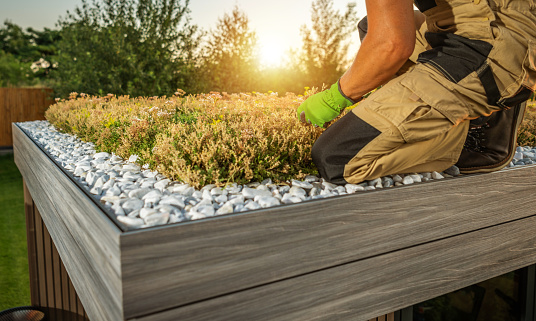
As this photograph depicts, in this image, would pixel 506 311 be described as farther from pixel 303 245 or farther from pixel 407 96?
pixel 303 245

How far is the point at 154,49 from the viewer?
11086 mm

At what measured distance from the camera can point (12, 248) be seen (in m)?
6.95

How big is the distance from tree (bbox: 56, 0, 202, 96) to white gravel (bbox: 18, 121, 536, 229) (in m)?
8.49

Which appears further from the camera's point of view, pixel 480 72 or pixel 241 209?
pixel 480 72

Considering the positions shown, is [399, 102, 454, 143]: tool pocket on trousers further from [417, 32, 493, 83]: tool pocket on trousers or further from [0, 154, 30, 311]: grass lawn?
[0, 154, 30, 311]: grass lawn

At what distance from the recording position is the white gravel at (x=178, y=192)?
155 centimetres

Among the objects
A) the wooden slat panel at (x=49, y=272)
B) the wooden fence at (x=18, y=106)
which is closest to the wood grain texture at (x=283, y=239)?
the wooden slat panel at (x=49, y=272)

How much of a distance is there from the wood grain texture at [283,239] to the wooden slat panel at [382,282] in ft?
0.13

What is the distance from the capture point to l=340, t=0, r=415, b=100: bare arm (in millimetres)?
1773

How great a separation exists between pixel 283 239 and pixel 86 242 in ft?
2.66

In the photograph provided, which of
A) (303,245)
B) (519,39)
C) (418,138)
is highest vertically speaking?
(519,39)

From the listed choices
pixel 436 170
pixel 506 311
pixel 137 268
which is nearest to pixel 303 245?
pixel 137 268

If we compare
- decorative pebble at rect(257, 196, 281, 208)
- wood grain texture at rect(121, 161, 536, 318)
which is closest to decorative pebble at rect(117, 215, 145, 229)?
wood grain texture at rect(121, 161, 536, 318)

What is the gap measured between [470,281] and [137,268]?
68.5 inches
